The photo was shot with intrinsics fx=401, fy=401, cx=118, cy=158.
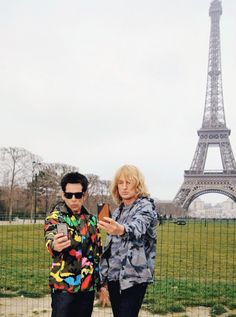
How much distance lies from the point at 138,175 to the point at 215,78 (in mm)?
67092

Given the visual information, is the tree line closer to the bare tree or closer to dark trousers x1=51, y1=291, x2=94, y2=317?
the bare tree

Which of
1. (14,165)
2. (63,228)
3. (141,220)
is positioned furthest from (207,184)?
(63,228)

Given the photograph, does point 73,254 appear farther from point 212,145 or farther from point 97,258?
point 212,145

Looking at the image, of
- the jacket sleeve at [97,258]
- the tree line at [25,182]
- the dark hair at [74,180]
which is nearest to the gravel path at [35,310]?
the jacket sleeve at [97,258]

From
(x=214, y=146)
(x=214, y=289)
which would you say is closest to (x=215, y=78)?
(x=214, y=146)

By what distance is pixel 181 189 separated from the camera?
192 ft

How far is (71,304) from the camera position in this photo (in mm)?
2791

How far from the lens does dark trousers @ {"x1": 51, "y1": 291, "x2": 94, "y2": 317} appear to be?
2.76 meters

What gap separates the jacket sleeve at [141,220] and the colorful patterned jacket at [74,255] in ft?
1.26

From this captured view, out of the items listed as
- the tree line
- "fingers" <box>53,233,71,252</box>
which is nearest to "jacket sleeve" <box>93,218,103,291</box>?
"fingers" <box>53,233,71,252</box>

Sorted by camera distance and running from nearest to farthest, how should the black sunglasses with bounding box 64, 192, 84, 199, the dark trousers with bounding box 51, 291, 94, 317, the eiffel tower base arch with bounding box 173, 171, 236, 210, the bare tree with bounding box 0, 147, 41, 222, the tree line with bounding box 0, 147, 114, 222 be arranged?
the dark trousers with bounding box 51, 291, 94, 317 < the black sunglasses with bounding box 64, 192, 84, 199 < the tree line with bounding box 0, 147, 114, 222 < the bare tree with bounding box 0, 147, 41, 222 < the eiffel tower base arch with bounding box 173, 171, 236, 210

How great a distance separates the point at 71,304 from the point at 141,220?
78cm

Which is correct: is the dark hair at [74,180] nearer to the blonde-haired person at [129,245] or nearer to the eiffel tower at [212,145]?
the blonde-haired person at [129,245]

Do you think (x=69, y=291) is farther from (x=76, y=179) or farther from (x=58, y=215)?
(x=76, y=179)
